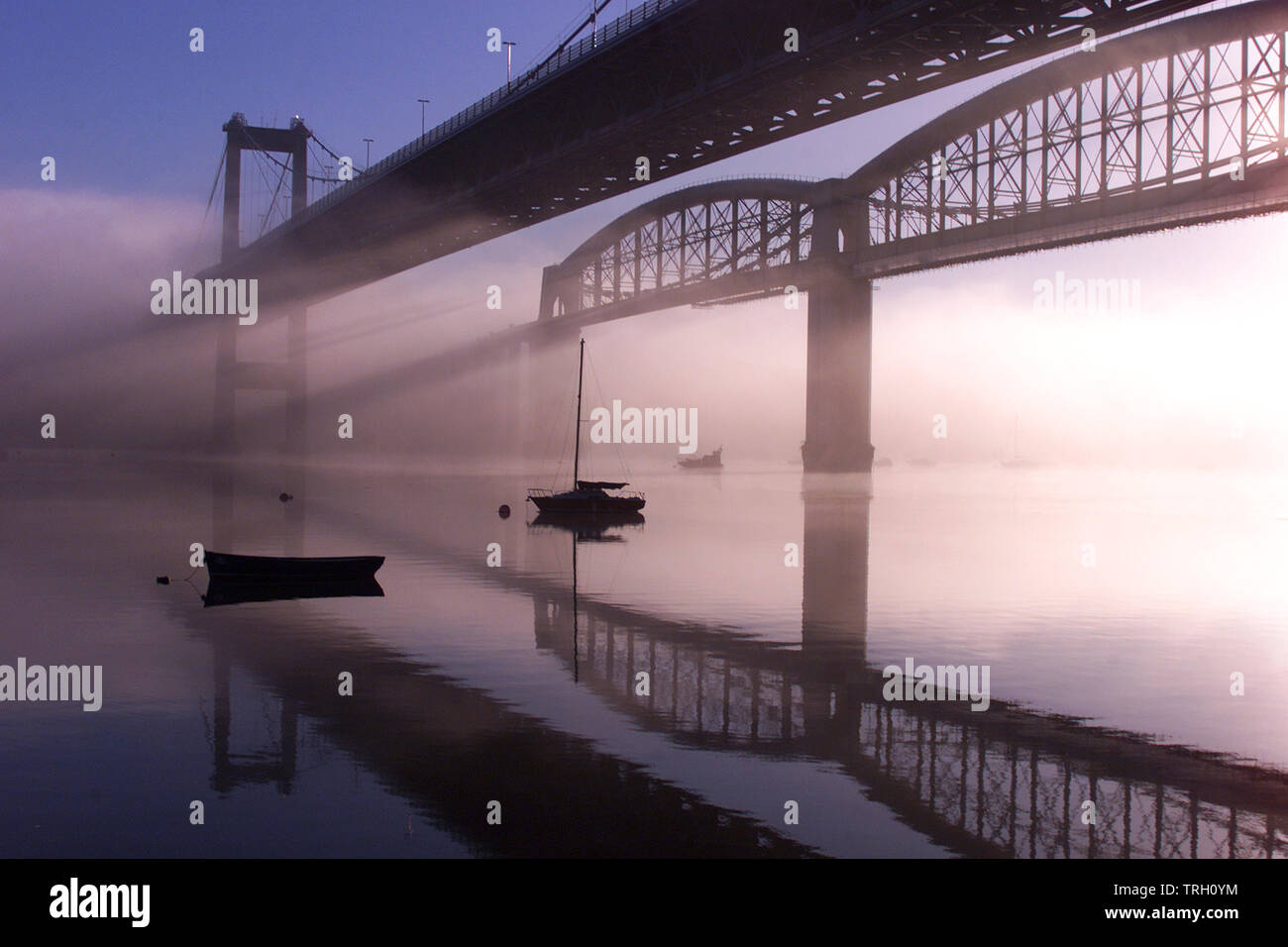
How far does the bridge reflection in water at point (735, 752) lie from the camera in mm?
12086

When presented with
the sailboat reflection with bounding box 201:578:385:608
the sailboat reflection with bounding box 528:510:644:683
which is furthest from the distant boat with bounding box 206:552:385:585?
the sailboat reflection with bounding box 528:510:644:683

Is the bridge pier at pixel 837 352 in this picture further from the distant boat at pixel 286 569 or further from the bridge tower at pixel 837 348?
the distant boat at pixel 286 569

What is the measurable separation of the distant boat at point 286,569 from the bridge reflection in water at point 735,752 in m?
8.01

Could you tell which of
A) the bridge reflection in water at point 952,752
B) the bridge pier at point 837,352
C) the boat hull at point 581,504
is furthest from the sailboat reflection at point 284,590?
the bridge pier at point 837,352

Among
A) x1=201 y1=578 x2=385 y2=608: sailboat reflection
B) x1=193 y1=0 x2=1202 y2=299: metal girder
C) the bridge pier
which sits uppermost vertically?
x1=193 y1=0 x2=1202 y2=299: metal girder

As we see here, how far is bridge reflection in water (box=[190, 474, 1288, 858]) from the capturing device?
12086mm

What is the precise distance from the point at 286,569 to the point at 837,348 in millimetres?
83199

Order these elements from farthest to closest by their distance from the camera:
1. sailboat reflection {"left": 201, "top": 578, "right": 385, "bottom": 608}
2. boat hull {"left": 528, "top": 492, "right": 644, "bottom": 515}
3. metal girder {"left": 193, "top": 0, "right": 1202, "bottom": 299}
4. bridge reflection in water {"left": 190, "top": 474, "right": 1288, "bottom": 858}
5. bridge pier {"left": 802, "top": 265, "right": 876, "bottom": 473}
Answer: bridge pier {"left": 802, "top": 265, "right": 876, "bottom": 473}
boat hull {"left": 528, "top": 492, "right": 644, "bottom": 515}
metal girder {"left": 193, "top": 0, "right": 1202, "bottom": 299}
sailboat reflection {"left": 201, "top": 578, "right": 385, "bottom": 608}
bridge reflection in water {"left": 190, "top": 474, "right": 1288, "bottom": 858}

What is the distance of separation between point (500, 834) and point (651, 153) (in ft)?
199

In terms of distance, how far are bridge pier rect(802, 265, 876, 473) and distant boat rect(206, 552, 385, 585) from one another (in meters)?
81.5

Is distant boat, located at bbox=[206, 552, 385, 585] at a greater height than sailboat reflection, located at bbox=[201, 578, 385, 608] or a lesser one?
greater

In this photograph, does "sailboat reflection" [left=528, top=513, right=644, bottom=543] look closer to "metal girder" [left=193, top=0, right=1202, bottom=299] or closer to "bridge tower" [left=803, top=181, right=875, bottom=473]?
"metal girder" [left=193, top=0, right=1202, bottom=299]

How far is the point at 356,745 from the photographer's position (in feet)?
49.6

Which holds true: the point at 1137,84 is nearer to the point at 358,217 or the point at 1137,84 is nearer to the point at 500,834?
the point at 358,217
